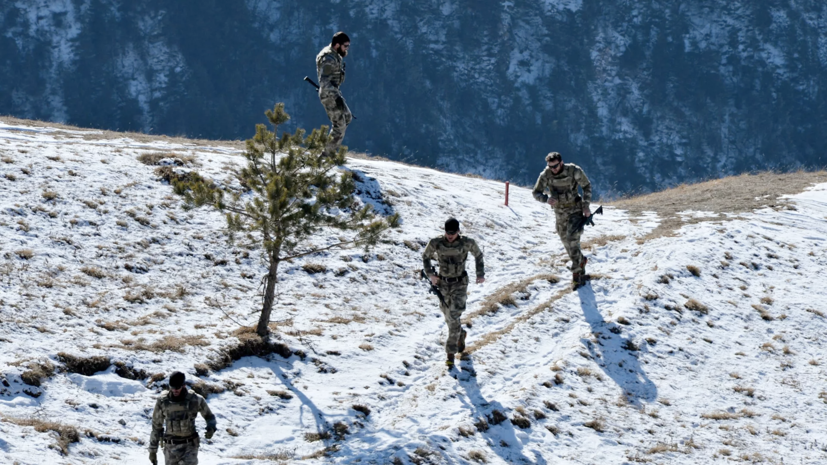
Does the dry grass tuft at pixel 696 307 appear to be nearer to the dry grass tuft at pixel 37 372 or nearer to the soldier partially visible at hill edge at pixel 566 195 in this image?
the soldier partially visible at hill edge at pixel 566 195

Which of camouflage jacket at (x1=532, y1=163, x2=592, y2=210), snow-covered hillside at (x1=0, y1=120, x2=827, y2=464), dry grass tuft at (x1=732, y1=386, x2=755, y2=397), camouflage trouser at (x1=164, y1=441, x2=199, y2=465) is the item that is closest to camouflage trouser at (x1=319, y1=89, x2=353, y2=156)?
snow-covered hillside at (x1=0, y1=120, x2=827, y2=464)

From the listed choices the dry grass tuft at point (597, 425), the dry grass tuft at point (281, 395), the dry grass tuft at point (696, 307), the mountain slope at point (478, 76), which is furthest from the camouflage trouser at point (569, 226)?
the mountain slope at point (478, 76)

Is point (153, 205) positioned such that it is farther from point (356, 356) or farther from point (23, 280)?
point (356, 356)

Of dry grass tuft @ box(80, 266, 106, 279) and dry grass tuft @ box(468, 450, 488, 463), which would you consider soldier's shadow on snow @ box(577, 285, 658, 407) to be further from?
dry grass tuft @ box(80, 266, 106, 279)

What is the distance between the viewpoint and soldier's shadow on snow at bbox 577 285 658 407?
42.9 feet

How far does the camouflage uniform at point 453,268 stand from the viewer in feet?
41.0

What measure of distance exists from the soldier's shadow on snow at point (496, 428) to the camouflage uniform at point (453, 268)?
1.12 meters

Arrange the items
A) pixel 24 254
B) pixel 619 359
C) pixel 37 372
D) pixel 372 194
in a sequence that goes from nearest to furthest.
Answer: pixel 37 372 < pixel 619 359 < pixel 24 254 < pixel 372 194

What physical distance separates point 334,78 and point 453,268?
24.9 ft

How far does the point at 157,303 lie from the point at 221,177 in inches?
252

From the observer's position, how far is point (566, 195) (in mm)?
15875

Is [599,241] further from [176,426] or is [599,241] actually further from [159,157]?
[176,426]

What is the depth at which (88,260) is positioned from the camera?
15.2m

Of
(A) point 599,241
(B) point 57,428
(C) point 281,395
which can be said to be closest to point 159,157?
(C) point 281,395
